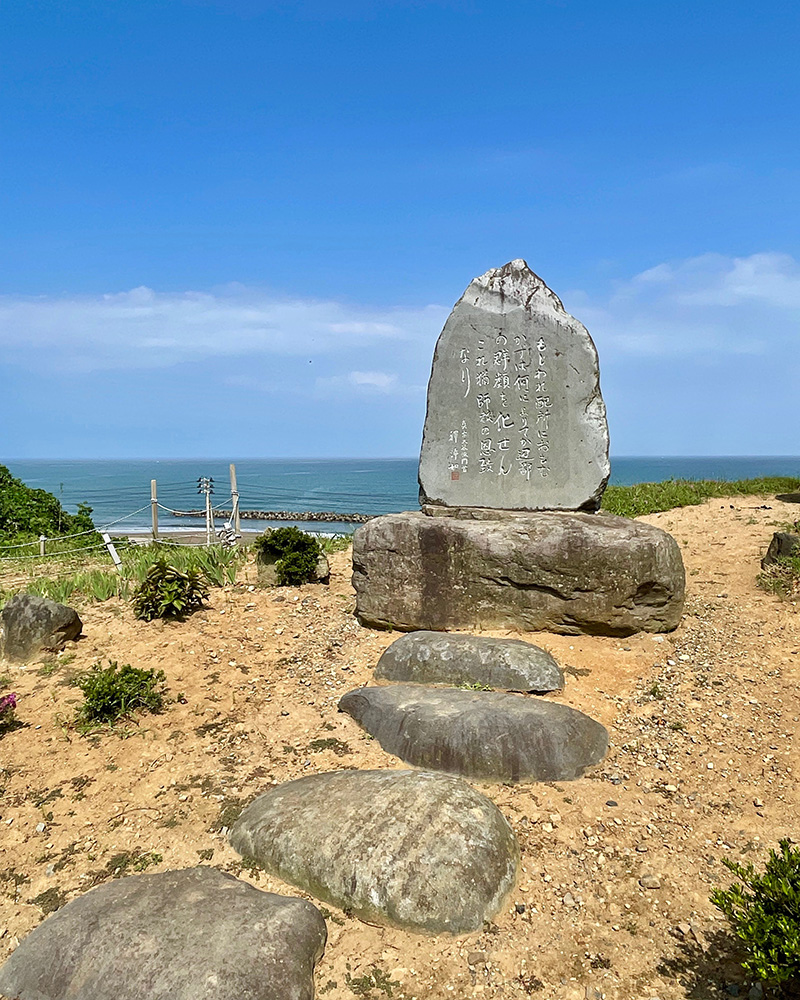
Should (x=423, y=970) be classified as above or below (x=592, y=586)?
below

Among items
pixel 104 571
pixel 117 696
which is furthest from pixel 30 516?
pixel 117 696

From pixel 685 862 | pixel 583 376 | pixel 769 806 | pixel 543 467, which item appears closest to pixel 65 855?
pixel 685 862

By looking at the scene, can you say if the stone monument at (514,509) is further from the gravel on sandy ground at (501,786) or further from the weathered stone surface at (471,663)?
the weathered stone surface at (471,663)

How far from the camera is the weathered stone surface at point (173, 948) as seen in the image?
8.67ft

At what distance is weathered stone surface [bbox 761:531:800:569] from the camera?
804cm

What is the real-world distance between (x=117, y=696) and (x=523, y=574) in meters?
3.92

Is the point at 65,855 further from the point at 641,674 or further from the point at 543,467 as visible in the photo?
the point at 543,467

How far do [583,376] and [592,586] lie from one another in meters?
2.31

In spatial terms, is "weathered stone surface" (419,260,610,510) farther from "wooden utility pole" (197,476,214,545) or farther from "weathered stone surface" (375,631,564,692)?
"wooden utility pole" (197,476,214,545)

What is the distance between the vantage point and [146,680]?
18.6ft

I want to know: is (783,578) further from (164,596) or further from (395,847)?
(164,596)

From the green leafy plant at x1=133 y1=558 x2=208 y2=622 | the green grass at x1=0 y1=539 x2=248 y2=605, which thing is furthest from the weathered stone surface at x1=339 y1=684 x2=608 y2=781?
the green grass at x1=0 y1=539 x2=248 y2=605

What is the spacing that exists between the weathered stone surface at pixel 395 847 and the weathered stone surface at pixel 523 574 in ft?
10.1

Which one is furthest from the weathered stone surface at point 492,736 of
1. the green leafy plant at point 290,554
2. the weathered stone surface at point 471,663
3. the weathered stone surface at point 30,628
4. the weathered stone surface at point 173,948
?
the green leafy plant at point 290,554
